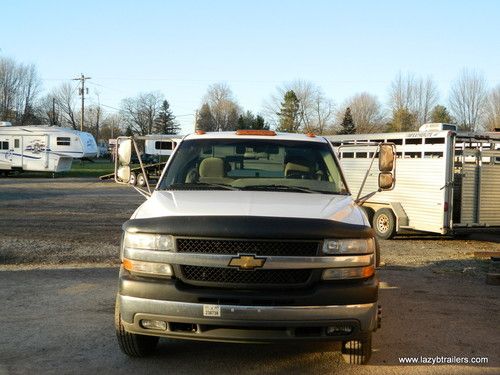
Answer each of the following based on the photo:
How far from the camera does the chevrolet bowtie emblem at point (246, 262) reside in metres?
4.09

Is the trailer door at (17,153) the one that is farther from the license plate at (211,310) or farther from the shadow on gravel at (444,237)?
the license plate at (211,310)

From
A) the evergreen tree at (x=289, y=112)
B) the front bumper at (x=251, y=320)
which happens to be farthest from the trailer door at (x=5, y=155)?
the evergreen tree at (x=289, y=112)

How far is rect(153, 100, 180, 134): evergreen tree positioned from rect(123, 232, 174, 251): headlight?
10127cm

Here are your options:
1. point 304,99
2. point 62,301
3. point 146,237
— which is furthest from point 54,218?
point 304,99

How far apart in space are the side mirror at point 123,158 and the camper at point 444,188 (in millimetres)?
6278

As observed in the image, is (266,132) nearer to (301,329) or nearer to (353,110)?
(301,329)

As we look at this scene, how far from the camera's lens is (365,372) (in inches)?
183

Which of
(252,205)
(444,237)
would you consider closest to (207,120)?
(444,237)

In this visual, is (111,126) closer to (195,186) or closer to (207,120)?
(207,120)

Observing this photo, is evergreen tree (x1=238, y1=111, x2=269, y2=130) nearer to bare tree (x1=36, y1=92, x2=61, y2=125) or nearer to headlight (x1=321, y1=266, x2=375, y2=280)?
bare tree (x1=36, y1=92, x2=61, y2=125)

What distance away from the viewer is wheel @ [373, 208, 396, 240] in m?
12.9

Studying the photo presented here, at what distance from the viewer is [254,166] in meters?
5.77

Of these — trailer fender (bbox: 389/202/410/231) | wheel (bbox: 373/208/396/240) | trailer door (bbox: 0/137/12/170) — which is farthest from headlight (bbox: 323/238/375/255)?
trailer door (bbox: 0/137/12/170)

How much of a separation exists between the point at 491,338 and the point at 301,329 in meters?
2.58
